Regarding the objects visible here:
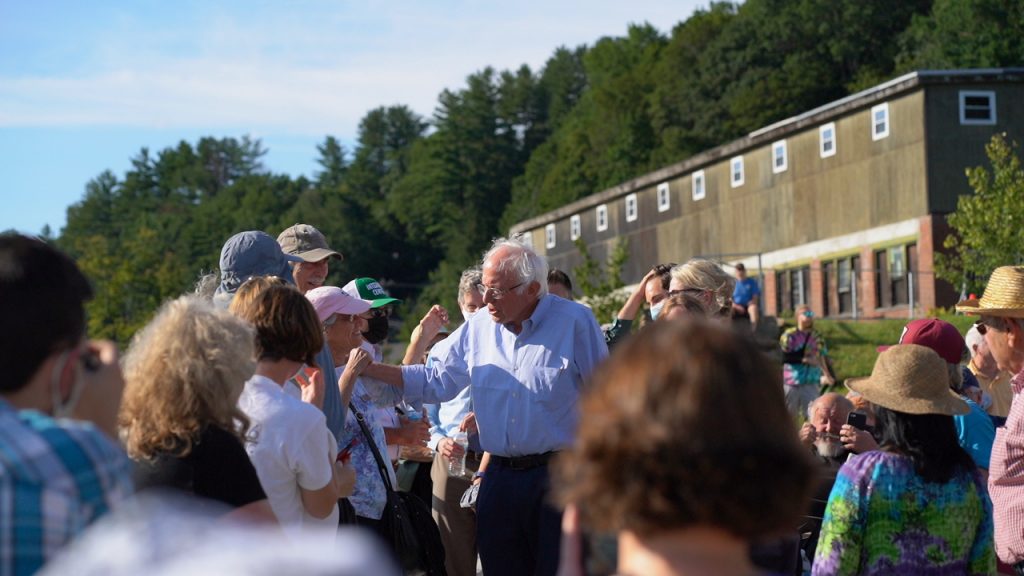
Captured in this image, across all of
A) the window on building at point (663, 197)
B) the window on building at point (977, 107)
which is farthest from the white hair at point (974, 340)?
the window on building at point (663, 197)

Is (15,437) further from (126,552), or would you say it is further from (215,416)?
(215,416)

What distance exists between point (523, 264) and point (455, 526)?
2.45 metres

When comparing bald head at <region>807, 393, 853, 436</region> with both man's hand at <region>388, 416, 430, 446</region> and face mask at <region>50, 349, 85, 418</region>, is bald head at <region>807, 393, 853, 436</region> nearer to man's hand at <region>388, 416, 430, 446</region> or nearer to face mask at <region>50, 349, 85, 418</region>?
man's hand at <region>388, 416, 430, 446</region>

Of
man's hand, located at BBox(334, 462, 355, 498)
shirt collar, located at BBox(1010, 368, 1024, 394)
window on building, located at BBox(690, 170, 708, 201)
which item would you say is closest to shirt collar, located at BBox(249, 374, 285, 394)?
man's hand, located at BBox(334, 462, 355, 498)

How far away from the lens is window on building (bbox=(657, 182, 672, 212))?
5672 centimetres

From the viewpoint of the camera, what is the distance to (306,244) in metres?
7.94

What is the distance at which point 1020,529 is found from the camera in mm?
5562

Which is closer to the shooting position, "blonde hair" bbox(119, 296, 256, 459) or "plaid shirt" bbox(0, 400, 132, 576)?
"plaid shirt" bbox(0, 400, 132, 576)

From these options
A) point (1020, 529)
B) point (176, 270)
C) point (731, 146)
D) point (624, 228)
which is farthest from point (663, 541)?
point (176, 270)

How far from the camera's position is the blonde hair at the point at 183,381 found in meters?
3.97

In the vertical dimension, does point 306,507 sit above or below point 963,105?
below

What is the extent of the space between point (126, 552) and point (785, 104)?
8010 centimetres

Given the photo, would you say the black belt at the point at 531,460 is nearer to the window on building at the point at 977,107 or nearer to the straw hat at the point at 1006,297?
the straw hat at the point at 1006,297

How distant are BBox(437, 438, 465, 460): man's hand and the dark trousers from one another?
135 cm
